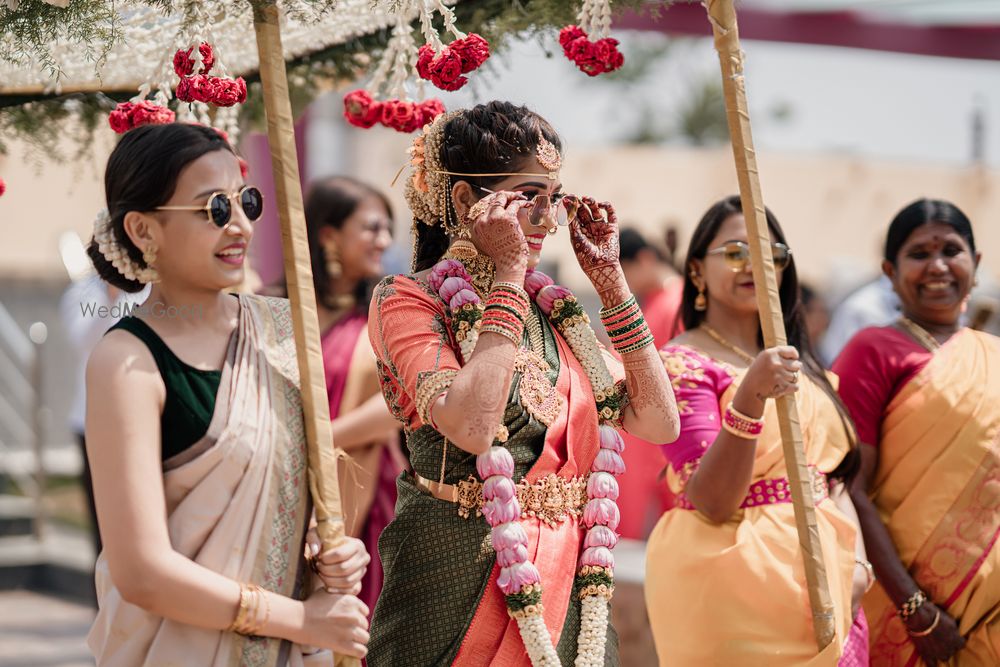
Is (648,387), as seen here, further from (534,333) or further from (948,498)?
(948,498)

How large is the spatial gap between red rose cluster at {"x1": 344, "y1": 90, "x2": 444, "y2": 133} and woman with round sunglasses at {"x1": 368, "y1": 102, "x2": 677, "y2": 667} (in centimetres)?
36

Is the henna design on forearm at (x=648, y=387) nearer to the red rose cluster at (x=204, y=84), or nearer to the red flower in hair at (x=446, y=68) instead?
the red flower in hair at (x=446, y=68)

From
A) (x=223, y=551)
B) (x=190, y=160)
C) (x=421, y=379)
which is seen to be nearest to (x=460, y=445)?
(x=421, y=379)

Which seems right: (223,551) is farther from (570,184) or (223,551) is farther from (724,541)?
(570,184)

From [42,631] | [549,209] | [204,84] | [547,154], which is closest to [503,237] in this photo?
[549,209]

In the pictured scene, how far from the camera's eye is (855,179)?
101ft

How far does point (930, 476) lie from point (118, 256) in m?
2.76

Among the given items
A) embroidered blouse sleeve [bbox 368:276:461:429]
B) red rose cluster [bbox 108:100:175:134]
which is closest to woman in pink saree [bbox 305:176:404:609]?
embroidered blouse sleeve [bbox 368:276:461:429]

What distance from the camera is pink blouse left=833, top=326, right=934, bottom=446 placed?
4340 mm

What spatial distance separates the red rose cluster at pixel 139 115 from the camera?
3.16 metres

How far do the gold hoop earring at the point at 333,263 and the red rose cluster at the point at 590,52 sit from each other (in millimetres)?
2515

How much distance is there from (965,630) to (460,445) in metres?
2.22

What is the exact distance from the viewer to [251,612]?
271 centimetres

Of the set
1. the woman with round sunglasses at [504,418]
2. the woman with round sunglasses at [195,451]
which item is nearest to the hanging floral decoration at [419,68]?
the woman with round sunglasses at [504,418]
